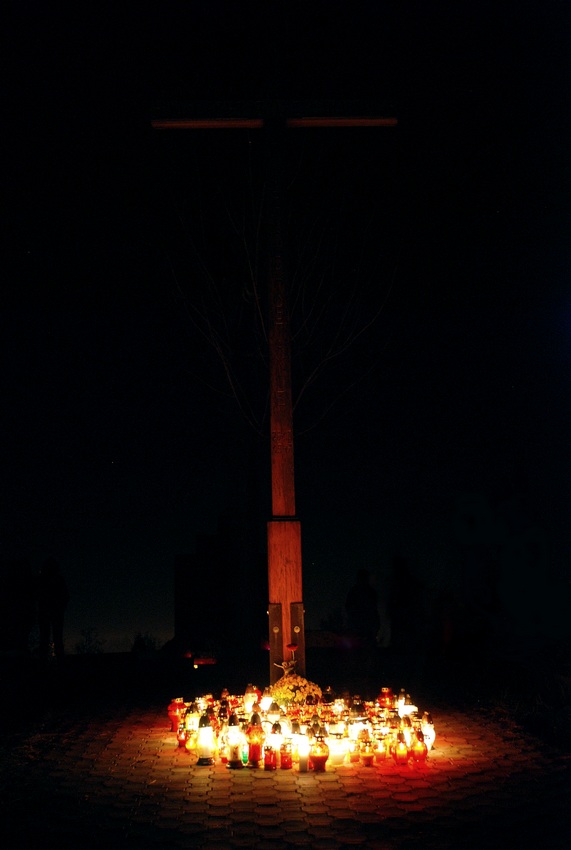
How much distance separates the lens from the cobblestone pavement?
5828mm

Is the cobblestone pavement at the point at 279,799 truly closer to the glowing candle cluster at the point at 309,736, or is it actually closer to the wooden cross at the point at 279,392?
the glowing candle cluster at the point at 309,736

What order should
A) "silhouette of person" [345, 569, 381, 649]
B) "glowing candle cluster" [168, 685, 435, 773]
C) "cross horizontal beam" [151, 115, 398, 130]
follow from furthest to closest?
"silhouette of person" [345, 569, 381, 649], "cross horizontal beam" [151, 115, 398, 130], "glowing candle cluster" [168, 685, 435, 773]

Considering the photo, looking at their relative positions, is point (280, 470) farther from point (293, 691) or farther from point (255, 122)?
point (255, 122)

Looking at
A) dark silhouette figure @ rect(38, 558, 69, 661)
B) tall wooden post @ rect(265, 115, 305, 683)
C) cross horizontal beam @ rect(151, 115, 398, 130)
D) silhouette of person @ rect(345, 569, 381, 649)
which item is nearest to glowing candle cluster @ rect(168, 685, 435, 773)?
tall wooden post @ rect(265, 115, 305, 683)

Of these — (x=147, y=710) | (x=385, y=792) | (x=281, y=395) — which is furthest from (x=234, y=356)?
(x=385, y=792)

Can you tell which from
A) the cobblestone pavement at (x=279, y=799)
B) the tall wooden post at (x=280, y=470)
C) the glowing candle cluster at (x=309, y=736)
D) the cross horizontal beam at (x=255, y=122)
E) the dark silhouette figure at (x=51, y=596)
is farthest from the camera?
the dark silhouette figure at (x=51, y=596)

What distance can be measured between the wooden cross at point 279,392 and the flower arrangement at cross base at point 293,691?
0.35m

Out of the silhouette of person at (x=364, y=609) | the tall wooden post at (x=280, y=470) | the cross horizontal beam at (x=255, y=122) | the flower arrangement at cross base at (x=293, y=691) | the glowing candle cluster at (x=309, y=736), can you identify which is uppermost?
the cross horizontal beam at (x=255, y=122)

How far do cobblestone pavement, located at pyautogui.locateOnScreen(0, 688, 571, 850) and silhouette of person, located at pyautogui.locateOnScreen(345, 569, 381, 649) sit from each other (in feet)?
12.3

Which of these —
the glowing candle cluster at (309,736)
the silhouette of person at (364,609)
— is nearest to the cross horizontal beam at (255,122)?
the silhouette of person at (364,609)

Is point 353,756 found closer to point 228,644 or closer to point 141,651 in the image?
point 228,644

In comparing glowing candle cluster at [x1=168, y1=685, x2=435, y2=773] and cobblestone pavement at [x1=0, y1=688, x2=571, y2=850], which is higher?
glowing candle cluster at [x1=168, y1=685, x2=435, y2=773]

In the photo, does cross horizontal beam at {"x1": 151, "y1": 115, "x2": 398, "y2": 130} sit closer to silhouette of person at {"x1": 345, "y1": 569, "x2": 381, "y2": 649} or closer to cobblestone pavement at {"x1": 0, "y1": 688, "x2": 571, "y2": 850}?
silhouette of person at {"x1": 345, "y1": 569, "x2": 381, "y2": 649}

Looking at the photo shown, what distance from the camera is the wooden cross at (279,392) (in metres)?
9.87
